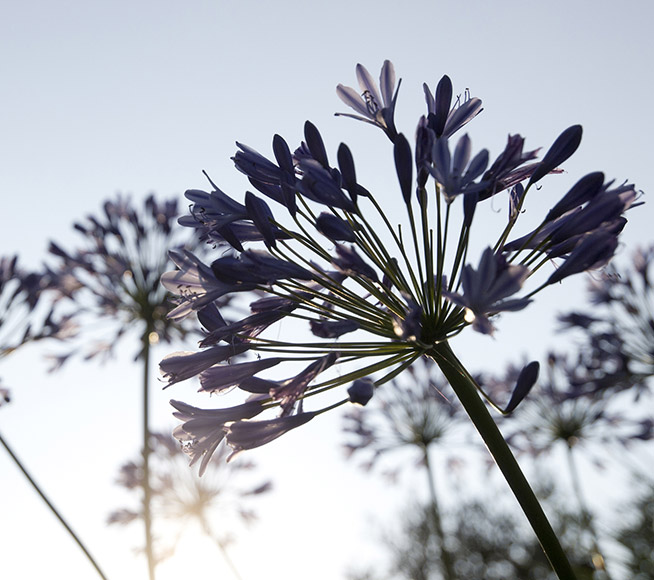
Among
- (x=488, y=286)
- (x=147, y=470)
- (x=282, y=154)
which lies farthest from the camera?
(x=147, y=470)

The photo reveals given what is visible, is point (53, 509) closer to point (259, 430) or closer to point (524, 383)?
point (259, 430)

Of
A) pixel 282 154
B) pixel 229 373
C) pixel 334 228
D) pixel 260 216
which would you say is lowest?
pixel 229 373

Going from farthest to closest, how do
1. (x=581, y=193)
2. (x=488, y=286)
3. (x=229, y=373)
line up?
1. (x=229, y=373)
2. (x=581, y=193)
3. (x=488, y=286)

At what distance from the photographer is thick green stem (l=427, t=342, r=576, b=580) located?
2348 mm

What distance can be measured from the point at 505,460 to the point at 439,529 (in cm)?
643

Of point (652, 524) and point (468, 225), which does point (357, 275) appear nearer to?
point (468, 225)

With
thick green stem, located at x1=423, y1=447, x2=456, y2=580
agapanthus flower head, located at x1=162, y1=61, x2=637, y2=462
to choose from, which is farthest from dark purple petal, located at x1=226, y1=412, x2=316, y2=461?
thick green stem, located at x1=423, y1=447, x2=456, y2=580

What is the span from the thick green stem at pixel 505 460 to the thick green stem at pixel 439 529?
6.26 m

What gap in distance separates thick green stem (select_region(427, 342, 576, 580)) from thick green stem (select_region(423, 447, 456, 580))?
6263mm

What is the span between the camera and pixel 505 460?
8.14 feet

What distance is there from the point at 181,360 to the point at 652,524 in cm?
1078

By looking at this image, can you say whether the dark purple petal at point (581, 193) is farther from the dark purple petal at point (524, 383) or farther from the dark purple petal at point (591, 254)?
the dark purple petal at point (524, 383)

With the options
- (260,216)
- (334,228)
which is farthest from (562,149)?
(260,216)

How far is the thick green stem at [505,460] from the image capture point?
2348 millimetres
